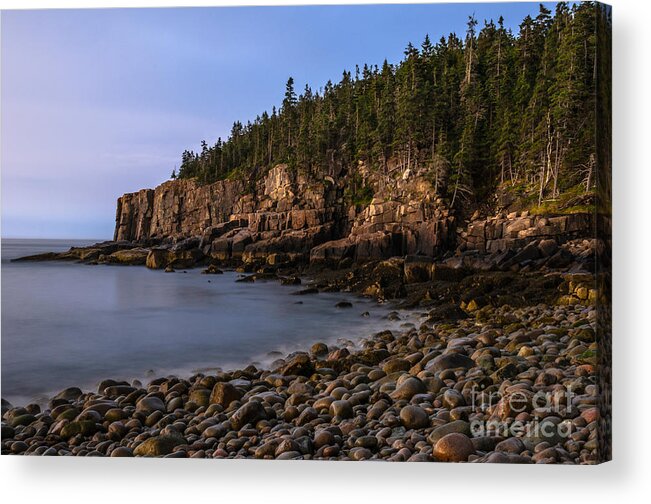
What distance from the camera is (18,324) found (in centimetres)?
552

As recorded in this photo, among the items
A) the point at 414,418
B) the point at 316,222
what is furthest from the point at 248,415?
the point at 316,222

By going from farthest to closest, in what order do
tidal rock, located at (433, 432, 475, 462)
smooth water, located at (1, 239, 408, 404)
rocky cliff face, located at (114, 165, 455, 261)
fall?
rocky cliff face, located at (114, 165, 455, 261) < smooth water, located at (1, 239, 408, 404) < tidal rock, located at (433, 432, 475, 462)

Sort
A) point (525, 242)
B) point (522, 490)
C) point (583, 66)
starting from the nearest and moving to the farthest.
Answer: point (522, 490), point (583, 66), point (525, 242)

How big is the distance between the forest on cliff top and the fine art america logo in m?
1.74

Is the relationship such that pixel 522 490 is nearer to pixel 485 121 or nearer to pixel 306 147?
pixel 485 121

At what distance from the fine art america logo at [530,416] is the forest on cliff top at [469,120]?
1739 millimetres

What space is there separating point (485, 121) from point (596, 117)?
44.7 inches

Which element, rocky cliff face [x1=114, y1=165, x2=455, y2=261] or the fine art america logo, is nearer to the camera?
the fine art america logo

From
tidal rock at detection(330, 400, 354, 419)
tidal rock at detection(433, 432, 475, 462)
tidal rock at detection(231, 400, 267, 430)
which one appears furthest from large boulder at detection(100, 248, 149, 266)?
tidal rock at detection(433, 432, 475, 462)

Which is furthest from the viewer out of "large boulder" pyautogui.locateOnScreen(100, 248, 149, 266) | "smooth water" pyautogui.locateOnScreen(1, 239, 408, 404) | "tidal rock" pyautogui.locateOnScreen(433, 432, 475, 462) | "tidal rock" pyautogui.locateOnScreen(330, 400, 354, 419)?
"large boulder" pyautogui.locateOnScreen(100, 248, 149, 266)

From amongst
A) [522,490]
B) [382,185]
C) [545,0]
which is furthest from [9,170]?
[522,490]

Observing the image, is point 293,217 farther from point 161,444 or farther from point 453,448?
point 453,448

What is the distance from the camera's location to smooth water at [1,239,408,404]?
5.37 m

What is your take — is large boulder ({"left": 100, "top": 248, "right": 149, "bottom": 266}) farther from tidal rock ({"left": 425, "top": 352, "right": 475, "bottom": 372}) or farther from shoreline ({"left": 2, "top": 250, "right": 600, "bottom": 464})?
tidal rock ({"left": 425, "top": 352, "right": 475, "bottom": 372})
